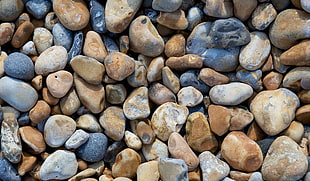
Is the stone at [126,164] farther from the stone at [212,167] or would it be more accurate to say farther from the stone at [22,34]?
the stone at [22,34]

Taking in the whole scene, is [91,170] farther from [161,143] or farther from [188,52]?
[188,52]

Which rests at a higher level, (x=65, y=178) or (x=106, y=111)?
(x=106, y=111)

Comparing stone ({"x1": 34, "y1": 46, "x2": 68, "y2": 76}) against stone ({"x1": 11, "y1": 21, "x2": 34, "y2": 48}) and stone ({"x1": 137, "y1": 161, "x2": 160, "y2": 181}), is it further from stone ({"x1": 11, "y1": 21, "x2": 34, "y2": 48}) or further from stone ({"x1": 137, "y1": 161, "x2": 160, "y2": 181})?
stone ({"x1": 137, "y1": 161, "x2": 160, "y2": 181})

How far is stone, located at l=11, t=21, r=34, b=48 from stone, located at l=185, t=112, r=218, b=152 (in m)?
0.68

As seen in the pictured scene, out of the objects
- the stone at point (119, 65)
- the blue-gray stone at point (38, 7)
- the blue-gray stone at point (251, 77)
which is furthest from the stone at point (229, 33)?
the blue-gray stone at point (38, 7)

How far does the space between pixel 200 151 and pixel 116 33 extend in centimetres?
53

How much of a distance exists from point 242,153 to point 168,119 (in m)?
0.28

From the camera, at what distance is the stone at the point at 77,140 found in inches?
47.6

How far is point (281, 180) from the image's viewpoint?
1.13m

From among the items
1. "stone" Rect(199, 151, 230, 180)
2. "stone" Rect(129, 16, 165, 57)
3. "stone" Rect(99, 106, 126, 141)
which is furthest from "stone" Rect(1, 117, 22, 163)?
"stone" Rect(199, 151, 230, 180)

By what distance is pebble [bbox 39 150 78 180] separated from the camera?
119cm

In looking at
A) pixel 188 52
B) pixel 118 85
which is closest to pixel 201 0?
pixel 188 52

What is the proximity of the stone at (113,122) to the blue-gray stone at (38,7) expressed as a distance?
447 mm

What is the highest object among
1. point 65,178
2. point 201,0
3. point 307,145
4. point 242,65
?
point 201,0
